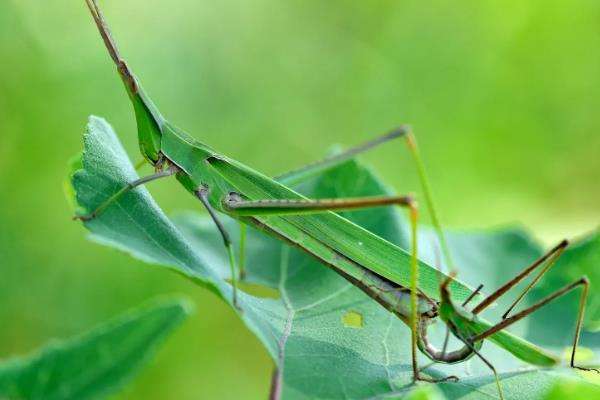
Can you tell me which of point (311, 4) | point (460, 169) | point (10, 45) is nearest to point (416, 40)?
point (311, 4)

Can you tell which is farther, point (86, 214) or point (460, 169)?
point (460, 169)

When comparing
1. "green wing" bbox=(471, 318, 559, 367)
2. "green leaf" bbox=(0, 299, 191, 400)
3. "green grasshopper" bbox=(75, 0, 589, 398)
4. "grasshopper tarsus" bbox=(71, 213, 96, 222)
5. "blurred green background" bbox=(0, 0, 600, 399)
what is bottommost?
"green leaf" bbox=(0, 299, 191, 400)

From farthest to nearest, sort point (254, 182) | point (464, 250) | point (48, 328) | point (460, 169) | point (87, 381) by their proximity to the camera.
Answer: point (460, 169) < point (48, 328) < point (464, 250) < point (254, 182) < point (87, 381)

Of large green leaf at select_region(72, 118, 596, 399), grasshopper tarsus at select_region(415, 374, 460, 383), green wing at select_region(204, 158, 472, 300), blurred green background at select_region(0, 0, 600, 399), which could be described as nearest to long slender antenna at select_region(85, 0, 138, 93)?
large green leaf at select_region(72, 118, 596, 399)

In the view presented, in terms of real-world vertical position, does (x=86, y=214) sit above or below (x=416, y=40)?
below

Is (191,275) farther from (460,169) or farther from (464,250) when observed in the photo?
(460,169)

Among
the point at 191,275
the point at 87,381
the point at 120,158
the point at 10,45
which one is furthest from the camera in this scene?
the point at 10,45

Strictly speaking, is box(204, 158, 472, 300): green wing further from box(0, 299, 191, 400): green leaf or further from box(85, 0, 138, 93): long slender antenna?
box(0, 299, 191, 400): green leaf
